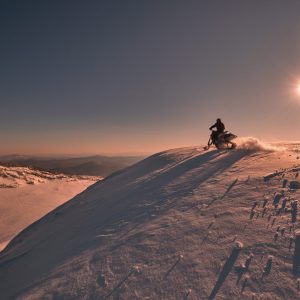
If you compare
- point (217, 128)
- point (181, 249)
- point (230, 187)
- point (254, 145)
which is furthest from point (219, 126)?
point (181, 249)

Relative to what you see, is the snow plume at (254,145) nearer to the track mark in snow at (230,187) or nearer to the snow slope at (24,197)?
the track mark in snow at (230,187)

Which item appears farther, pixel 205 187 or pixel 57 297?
pixel 205 187

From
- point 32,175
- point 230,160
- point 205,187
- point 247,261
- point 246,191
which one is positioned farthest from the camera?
point 32,175

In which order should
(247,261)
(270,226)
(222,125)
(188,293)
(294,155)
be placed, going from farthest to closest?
(222,125) → (294,155) → (270,226) → (247,261) → (188,293)

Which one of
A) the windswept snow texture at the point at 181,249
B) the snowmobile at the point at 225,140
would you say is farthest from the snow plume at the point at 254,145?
the windswept snow texture at the point at 181,249

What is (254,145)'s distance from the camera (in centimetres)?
1209

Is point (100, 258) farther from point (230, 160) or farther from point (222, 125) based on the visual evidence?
point (222, 125)

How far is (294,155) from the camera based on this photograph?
9.76m

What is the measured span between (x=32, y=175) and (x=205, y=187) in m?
27.4

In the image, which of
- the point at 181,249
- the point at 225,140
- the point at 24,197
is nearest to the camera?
the point at 181,249

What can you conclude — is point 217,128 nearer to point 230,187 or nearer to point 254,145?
point 254,145

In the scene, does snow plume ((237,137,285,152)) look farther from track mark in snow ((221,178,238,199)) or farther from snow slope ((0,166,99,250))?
snow slope ((0,166,99,250))

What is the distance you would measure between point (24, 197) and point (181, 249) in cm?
2002

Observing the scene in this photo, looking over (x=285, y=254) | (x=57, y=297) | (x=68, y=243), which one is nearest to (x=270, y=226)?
(x=285, y=254)
